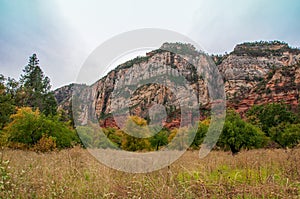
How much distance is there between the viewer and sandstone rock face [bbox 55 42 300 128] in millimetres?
9320

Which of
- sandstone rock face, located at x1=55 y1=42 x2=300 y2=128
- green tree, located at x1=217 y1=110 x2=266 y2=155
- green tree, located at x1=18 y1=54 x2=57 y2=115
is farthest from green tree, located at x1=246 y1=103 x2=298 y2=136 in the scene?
green tree, located at x1=18 y1=54 x2=57 y2=115

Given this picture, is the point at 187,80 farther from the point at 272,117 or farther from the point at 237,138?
the point at 272,117

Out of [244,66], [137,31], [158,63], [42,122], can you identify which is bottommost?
[42,122]

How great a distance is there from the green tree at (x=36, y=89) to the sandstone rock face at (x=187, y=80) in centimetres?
496

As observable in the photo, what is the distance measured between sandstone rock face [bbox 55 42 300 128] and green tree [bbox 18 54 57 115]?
4.96m

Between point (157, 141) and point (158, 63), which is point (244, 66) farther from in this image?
point (158, 63)

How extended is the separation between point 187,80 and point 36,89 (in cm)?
4374

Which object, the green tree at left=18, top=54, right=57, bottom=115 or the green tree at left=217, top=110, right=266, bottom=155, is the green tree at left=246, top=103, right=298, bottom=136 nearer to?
the green tree at left=217, top=110, right=266, bottom=155

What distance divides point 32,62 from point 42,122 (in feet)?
117

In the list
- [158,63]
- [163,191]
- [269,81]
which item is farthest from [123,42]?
[269,81]

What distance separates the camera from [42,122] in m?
18.1

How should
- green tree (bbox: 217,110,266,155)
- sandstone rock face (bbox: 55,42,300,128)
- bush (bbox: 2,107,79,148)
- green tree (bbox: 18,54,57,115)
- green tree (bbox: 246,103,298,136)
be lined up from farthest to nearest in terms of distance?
green tree (bbox: 18,54,57,115), green tree (bbox: 246,103,298,136), green tree (bbox: 217,110,266,155), bush (bbox: 2,107,79,148), sandstone rock face (bbox: 55,42,300,128)

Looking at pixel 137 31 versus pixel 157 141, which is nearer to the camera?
pixel 137 31

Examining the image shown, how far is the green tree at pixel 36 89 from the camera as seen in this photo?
4450cm
